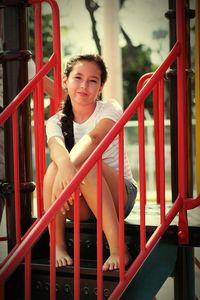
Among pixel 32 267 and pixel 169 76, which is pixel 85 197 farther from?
pixel 169 76

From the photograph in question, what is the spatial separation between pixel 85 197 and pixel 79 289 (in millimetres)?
365

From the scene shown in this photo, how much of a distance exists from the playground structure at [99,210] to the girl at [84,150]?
A: 0.27 ft

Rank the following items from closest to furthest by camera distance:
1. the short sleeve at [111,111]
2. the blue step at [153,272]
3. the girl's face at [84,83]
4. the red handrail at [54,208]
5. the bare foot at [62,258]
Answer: the red handrail at [54,208] → the blue step at [153,272] → the bare foot at [62,258] → the short sleeve at [111,111] → the girl's face at [84,83]

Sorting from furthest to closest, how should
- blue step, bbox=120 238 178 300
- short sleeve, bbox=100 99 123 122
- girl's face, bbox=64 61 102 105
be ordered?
girl's face, bbox=64 61 102 105, short sleeve, bbox=100 99 123 122, blue step, bbox=120 238 178 300

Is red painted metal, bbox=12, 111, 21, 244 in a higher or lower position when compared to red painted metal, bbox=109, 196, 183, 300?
higher

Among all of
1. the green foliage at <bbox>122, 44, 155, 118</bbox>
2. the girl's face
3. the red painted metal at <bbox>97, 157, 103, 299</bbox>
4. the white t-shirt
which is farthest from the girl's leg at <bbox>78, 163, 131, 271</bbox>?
the green foliage at <bbox>122, 44, 155, 118</bbox>

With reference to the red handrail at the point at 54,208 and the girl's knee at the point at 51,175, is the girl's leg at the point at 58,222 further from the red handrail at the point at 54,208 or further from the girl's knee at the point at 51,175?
the red handrail at the point at 54,208

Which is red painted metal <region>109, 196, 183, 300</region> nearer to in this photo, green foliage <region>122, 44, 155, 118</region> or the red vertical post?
the red vertical post

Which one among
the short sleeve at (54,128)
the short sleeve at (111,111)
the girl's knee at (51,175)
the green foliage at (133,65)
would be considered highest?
the green foliage at (133,65)

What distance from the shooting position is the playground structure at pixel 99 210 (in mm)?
2023

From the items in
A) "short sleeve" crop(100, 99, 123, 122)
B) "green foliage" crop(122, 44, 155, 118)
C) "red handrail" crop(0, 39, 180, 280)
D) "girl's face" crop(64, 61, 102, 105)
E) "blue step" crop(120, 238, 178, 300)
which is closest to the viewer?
"red handrail" crop(0, 39, 180, 280)

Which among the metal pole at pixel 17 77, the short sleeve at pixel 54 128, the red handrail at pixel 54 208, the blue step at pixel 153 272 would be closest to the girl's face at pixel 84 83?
the short sleeve at pixel 54 128

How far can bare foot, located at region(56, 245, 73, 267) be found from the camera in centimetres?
226

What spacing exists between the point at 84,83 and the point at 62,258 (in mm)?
741
